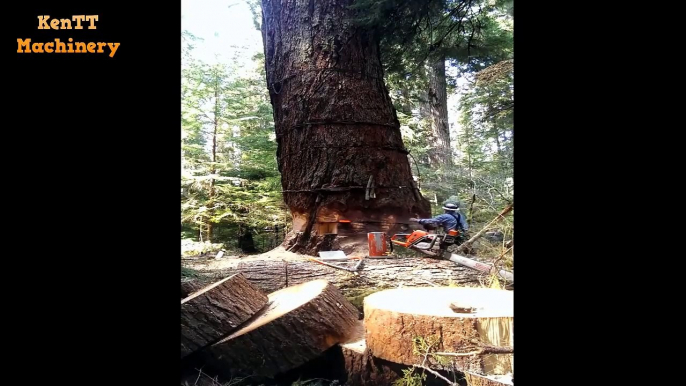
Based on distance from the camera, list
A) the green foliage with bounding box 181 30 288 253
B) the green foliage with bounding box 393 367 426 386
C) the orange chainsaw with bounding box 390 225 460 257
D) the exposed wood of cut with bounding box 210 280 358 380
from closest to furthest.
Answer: the green foliage with bounding box 393 367 426 386 → the exposed wood of cut with bounding box 210 280 358 380 → the orange chainsaw with bounding box 390 225 460 257 → the green foliage with bounding box 181 30 288 253

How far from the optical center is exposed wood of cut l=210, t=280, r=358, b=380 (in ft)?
5.66

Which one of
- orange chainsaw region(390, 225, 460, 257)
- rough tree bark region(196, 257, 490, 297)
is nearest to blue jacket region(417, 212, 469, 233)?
orange chainsaw region(390, 225, 460, 257)

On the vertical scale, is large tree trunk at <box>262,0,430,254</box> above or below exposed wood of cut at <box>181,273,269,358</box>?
above

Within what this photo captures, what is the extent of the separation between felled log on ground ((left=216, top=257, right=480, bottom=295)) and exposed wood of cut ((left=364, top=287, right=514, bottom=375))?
1.04 feet

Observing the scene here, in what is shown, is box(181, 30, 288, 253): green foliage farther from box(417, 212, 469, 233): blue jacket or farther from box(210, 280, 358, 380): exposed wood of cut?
box(210, 280, 358, 380): exposed wood of cut

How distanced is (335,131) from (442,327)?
1694 mm

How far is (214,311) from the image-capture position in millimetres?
1748

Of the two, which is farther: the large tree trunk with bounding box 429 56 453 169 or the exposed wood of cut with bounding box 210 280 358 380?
the large tree trunk with bounding box 429 56 453 169

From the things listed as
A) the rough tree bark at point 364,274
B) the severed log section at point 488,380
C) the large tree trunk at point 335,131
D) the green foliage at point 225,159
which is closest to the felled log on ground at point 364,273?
the rough tree bark at point 364,274
